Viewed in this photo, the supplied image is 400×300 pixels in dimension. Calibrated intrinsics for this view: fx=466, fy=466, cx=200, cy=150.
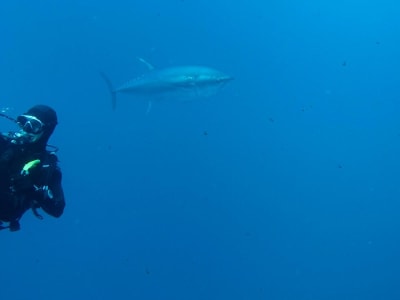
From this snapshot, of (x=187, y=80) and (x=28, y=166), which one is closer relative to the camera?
(x=28, y=166)

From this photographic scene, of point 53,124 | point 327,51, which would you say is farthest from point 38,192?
point 327,51

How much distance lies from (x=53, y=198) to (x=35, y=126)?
27.1 inches

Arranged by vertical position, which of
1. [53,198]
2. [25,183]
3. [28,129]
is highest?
[28,129]

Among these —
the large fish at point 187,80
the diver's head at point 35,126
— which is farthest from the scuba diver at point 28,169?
the large fish at point 187,80

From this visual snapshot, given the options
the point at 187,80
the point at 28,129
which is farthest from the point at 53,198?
the point at 187,80

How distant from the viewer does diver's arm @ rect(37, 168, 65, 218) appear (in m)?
4.00

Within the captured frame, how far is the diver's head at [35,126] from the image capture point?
12.3 ft

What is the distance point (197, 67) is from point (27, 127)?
3380 mm

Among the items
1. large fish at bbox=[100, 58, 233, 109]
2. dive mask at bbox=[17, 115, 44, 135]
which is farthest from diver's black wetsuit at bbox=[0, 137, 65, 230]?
large fish at bbox=[100, 58, 233, 109]

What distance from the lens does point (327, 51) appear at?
17875mm

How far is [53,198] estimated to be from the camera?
4094 millimetres

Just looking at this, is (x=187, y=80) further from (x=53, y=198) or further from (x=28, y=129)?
(x=28, y=129)

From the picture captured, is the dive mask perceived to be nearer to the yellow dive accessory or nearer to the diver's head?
the diver's head

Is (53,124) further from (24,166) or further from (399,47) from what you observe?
(399,47)
